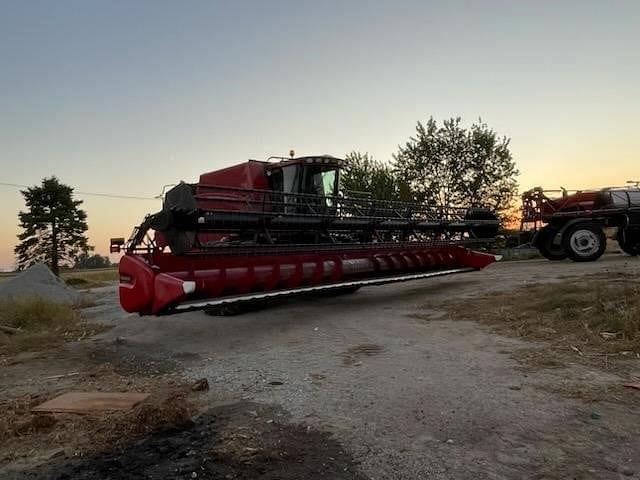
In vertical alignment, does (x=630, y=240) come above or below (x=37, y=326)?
above

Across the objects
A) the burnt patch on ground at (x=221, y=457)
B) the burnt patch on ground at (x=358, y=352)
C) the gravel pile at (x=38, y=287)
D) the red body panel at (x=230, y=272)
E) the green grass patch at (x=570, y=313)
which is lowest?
the burnt patch on ground at (x=358, y=352)

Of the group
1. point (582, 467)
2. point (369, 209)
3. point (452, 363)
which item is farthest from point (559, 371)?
point (369, 209)

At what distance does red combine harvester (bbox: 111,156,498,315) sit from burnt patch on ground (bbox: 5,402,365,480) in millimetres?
3142

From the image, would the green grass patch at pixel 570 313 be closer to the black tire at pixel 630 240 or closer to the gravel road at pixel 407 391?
the gravel road at pixel 407 391

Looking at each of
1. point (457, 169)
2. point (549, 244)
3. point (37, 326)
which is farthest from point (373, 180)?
point (37, 326)

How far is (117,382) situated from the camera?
5.08 m

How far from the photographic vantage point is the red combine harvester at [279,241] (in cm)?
685

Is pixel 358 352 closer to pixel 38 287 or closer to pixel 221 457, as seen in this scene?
pixel 221 457

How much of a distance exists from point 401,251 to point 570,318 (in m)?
4.68

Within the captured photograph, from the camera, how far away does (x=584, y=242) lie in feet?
47.1

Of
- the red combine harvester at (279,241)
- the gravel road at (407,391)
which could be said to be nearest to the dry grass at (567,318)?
the gravel road at (407,391)

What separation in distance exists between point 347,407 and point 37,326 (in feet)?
24.7

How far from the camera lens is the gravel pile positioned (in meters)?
13.7

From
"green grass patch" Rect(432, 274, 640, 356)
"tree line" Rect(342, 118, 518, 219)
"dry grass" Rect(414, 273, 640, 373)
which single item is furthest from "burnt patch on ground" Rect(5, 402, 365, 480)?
"tree line" Rect(342, 118, 518, 219)
